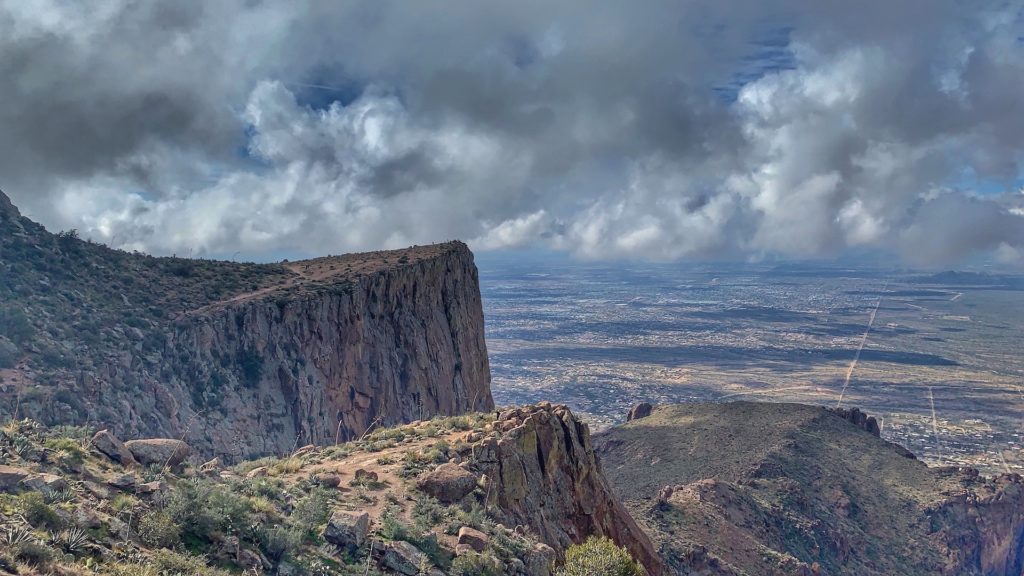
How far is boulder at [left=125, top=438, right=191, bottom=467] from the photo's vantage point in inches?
661

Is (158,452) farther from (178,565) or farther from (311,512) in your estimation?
(178,565)

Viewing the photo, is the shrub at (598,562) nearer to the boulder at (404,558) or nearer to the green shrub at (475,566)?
the green shrub at (475,566)

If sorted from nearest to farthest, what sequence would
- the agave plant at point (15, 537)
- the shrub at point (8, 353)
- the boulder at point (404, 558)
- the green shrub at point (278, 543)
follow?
the agave plant at point (15, 537), the green shrub at point (278, 543), the boulder at point (404, 558), the shrub at point (8, 353)

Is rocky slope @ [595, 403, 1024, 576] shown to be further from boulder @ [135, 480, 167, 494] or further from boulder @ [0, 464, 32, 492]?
boulder @ [0, 464, 32, 492]

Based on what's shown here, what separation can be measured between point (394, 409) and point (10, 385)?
2571cm

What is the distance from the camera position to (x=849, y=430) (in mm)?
71500

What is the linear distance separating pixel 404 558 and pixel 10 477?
8.21m

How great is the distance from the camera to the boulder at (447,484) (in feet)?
66.2

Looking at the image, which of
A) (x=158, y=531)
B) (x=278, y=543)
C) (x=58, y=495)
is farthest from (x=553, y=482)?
(x=58, y=495)

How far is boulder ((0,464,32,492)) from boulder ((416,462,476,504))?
1033cm

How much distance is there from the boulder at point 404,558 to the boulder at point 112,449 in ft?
22.7

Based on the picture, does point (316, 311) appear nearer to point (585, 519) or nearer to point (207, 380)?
point (207, 380)

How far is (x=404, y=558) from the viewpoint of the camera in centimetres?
1544

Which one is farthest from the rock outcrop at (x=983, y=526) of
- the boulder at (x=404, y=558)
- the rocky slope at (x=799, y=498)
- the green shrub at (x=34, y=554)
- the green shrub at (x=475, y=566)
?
the green shrub at (x=34, y=554)
